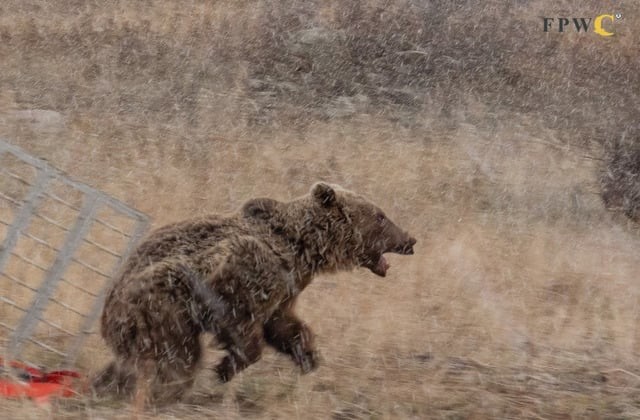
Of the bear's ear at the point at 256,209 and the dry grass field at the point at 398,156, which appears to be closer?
the bear's ear at the point at 256,209

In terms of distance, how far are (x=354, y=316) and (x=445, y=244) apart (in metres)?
3.08

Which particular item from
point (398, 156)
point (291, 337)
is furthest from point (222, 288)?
point (398, 156)

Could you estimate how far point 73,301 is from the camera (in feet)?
28.3

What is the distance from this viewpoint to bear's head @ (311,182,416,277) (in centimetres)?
632

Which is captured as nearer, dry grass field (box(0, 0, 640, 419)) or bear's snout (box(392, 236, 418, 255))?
bear's snout (box(392, 236, 418, 255))

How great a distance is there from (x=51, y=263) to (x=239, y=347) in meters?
4.46

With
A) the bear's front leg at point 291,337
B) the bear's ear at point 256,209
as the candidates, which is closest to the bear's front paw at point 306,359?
the bear's front leg at point 291,337

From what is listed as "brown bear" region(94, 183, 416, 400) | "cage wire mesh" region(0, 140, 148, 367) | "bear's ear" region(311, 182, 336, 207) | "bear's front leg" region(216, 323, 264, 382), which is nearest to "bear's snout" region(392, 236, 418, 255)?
"brown bear" region(94, 183, 416, 400)

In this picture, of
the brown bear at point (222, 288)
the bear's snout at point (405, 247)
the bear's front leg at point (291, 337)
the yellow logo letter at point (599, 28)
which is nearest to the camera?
the brown bear at point (222, 288)

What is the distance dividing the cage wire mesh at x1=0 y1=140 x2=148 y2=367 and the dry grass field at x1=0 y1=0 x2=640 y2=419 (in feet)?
1.19

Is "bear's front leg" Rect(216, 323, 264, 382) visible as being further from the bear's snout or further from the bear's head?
the bear's snout

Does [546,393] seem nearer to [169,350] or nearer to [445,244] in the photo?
[169,350]

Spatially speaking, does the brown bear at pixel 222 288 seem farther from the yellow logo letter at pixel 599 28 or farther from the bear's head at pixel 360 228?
the yellow logo letter at pixel 599 28

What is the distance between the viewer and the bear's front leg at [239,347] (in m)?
5.64
